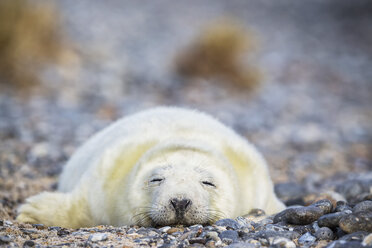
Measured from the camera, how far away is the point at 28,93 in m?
8.09

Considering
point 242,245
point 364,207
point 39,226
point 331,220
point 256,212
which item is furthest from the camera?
point 256,212

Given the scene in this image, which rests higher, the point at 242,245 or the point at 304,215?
the point at 304,215

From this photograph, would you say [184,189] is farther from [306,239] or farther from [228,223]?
[306,239]

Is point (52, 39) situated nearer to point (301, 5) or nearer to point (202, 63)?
point (202, 63)

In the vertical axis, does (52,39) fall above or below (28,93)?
above

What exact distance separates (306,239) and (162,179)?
1.02 m

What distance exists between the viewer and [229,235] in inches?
111

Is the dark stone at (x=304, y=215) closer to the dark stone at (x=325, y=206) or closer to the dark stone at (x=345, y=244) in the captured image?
the dark stone at (x=325, y=206)

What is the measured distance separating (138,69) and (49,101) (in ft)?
8.73

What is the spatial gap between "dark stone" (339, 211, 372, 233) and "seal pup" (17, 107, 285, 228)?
0.87 m

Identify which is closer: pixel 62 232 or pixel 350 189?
pixel 62 232

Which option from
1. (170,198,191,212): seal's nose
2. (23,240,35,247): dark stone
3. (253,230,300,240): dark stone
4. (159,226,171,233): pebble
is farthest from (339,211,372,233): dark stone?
(23,240,35,247): dark stone

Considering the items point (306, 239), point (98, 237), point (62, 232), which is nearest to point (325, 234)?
point (306, 239)

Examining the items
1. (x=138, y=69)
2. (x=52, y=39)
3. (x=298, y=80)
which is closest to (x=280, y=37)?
(x=298, y=80)
